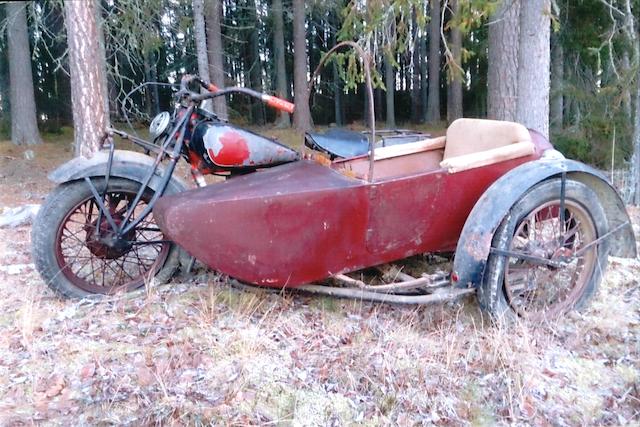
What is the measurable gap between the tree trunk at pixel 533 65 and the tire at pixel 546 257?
2.50 meters

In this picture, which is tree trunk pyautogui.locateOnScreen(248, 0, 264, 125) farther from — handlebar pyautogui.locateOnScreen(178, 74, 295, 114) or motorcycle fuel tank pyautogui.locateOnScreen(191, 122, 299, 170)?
motorcycle fuel tank pyautogui.locateOnScreen(191, 122, 299, 170)

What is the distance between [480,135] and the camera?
3.97 m

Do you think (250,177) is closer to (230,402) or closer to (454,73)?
(230,402)

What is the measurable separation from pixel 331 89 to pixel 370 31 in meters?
18.6

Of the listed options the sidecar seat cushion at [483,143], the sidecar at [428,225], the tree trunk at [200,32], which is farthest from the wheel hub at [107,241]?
the tree trunk at [200,32]

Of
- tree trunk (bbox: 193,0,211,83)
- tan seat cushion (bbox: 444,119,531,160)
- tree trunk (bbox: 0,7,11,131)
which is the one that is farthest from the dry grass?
tree trunk (bbox: 0,7,11,131)

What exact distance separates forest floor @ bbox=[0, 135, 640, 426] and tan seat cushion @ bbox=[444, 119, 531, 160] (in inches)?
46.0

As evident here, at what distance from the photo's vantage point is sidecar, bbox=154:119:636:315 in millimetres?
3100

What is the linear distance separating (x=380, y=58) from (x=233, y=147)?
4.73 metres

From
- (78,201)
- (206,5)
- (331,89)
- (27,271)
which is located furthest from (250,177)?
(331,89)

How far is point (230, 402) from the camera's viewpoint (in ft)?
8.54

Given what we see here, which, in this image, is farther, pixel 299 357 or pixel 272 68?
pixel 272 68

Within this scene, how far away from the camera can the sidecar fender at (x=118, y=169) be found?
350cm

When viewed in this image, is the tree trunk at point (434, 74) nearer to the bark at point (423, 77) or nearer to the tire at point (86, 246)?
the bark at point (423, 77)
